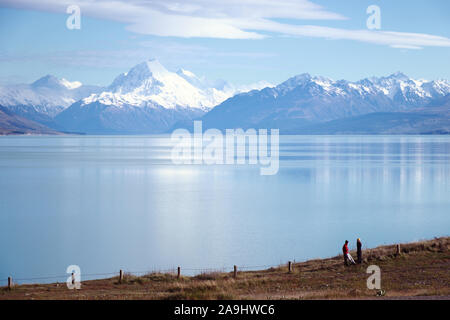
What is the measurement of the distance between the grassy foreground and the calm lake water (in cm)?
737

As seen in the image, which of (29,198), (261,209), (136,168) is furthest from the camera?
(136,168)

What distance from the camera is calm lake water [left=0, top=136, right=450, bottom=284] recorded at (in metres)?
41.4

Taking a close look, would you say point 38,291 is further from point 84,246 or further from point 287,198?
point 287,198

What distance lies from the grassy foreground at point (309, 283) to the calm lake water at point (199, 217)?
24.2 ft

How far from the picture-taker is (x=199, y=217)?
192 feet

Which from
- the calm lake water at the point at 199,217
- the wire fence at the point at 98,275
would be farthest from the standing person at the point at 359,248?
the calm lake water at the point at 199,217

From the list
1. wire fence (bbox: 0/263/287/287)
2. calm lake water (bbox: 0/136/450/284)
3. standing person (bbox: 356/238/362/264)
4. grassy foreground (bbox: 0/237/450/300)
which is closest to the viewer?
grassy foreground (bbox: 0/237/450/300)

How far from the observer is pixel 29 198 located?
71.2m

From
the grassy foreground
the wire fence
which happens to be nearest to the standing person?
the grassy foreground

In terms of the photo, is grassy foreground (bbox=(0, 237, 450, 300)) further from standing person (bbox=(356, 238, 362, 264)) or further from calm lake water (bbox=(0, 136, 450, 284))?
calm lake water (bbox=(0, 136, 450, 284))

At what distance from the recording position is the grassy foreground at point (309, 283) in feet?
77.0

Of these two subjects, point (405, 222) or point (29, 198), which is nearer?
point (405, 222)
